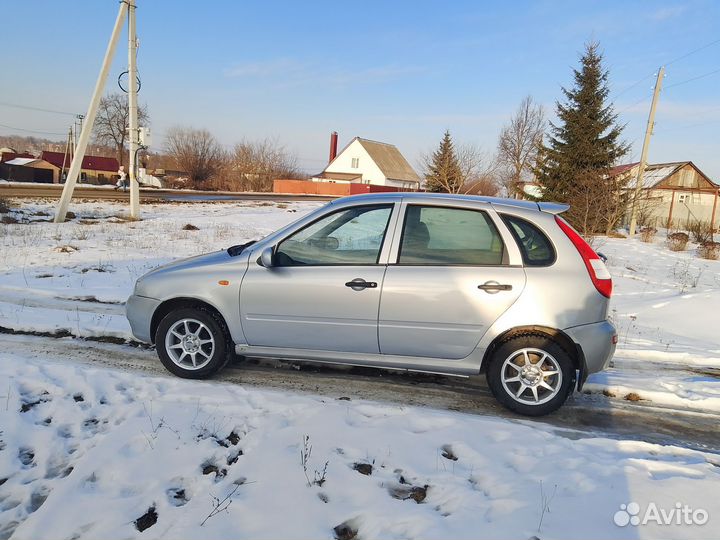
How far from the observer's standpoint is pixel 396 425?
346 cm

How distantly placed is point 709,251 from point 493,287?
16055mm

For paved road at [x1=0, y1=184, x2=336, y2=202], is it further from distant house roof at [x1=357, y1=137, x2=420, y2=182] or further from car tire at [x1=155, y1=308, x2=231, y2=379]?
distant house roof at [x1=357, y1=137, x2=420, y2=182]

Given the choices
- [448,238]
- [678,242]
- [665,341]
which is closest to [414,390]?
[448,238]

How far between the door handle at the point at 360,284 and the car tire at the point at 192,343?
1290 mm

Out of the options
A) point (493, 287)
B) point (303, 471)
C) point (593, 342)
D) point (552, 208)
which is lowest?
point (303, 471)

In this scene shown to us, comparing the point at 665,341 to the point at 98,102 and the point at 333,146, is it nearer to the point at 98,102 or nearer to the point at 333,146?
the point at 98,102

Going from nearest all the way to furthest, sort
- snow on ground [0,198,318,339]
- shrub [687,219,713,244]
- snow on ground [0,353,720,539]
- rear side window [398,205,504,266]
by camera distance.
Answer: snow on ground [0,353,720,539], rear side window [398,205,504,266], snow on ground [0,198,318,339], shrub [687,219,713,244]

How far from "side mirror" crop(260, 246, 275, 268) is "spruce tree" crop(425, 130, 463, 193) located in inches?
700

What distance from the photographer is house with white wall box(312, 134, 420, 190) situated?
6875 cm

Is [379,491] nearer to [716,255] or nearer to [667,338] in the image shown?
[667,338]

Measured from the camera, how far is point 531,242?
371cm

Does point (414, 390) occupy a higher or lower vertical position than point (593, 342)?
lower

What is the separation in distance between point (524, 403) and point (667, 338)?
3.78 metres

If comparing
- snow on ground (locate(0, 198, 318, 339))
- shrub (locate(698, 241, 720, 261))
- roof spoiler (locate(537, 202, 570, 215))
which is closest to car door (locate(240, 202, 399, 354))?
roof spoiler (locate(537, 202, 570, 215))
